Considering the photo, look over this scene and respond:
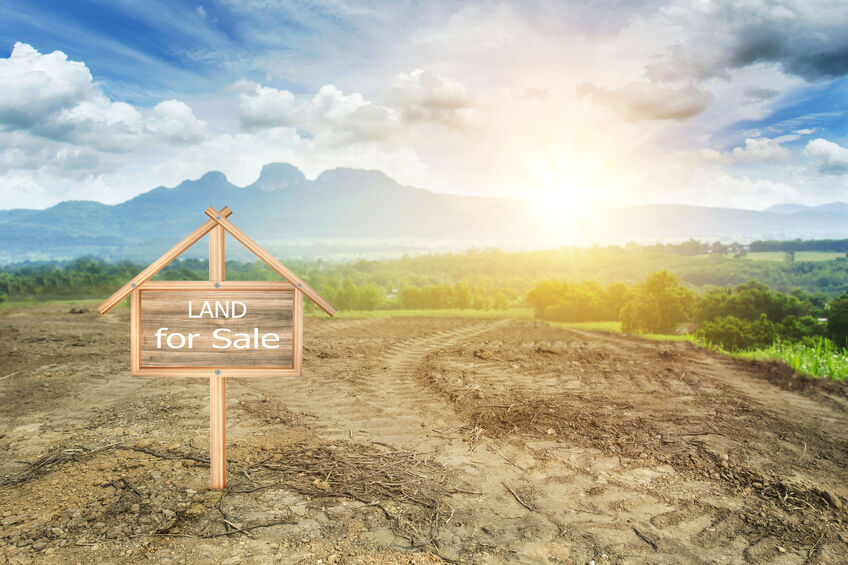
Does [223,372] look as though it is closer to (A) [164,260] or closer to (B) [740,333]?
(A) [164,260]

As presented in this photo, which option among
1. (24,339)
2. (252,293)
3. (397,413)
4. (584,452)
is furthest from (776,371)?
(24,339)

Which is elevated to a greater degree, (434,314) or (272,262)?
(272,262)

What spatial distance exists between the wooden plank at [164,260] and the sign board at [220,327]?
9 centimetres

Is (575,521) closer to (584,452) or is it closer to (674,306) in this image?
(584,452)

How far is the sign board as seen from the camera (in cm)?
444

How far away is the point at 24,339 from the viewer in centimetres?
1338

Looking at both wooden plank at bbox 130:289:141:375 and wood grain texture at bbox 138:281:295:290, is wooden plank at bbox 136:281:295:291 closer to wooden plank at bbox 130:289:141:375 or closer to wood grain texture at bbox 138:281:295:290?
wood grain texture at bbox 138:281:295:290

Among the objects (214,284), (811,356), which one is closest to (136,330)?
(214,284)

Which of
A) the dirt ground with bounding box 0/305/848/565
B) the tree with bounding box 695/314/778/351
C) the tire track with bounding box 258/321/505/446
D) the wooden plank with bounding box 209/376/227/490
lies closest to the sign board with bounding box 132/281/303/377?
the wooden plank with bounding box 209/376/227/490

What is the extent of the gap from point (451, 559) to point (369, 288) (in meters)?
16.4

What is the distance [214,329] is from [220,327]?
58 millimetres

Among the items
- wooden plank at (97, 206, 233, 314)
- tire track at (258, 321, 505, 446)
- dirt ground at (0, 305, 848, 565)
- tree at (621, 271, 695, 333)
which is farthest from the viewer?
tree at (621, 271, 695, 333)

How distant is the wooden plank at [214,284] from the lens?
4430mm

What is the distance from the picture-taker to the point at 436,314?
62.3 feet
